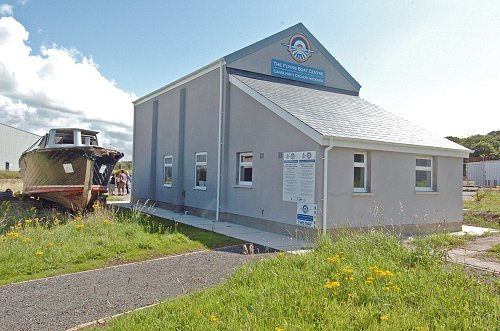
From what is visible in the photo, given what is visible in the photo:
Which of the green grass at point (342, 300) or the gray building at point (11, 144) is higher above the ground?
the gray building at point (11, 144)

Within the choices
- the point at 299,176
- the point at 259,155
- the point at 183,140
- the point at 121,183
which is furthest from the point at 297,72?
the point at 121,183

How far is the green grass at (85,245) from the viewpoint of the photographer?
22.6 feet

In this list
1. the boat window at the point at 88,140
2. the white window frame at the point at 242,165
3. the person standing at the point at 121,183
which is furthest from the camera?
the person standing at the point at 121,183

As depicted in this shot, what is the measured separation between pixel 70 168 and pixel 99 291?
29.3 feet

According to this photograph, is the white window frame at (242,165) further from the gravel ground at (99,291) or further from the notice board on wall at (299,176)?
the gravel ground at (99,291)

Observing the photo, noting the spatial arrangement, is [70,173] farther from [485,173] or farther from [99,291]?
[485,173]

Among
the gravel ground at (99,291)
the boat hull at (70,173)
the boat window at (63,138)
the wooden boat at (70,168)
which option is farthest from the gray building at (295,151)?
the boat window at (63,138)

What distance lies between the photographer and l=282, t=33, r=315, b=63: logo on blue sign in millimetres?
15695

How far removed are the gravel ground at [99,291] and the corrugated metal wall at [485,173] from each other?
5138 centimetres

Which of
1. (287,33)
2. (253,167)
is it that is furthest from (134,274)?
(287,33)

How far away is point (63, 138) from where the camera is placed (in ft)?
50.4

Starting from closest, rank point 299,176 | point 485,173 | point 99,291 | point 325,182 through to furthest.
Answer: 1. point 99,291
2. point 325,182
3. point 299,176
4. point 485,173

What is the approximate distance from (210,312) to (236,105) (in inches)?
403

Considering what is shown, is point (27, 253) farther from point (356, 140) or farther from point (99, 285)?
point (356, 140)
